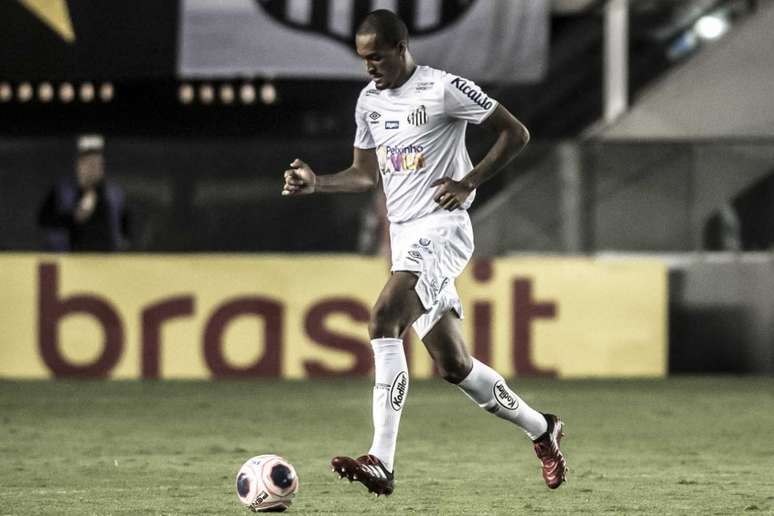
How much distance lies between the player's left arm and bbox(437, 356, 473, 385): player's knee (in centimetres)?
65

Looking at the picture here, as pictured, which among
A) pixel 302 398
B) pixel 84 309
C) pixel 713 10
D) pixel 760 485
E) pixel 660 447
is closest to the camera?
pixel 760 485

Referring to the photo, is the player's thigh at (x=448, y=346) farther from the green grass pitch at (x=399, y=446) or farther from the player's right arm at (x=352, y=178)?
the player's right arm at (x=352, y=178)

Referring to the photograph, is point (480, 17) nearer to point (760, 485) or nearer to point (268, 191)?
point (268, 191)

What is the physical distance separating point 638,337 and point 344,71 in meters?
3.74

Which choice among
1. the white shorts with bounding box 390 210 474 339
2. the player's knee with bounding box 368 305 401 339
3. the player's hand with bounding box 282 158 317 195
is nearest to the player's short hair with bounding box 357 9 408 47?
the player's hand with bounding box 282 158 317 195

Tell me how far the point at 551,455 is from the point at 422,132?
5.10 ft

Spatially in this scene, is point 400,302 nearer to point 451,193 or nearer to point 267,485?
point 451,193

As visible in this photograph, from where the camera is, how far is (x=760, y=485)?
25.1ft

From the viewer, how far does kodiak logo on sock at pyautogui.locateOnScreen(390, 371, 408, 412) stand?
6965 millimetres

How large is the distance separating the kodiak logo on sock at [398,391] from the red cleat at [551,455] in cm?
78

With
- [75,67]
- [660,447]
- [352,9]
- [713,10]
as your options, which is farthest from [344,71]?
[660,447]

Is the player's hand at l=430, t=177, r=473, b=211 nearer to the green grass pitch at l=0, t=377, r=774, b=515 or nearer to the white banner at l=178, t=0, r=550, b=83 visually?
the green grass pitch at l=0, t=377, r=774, b=515

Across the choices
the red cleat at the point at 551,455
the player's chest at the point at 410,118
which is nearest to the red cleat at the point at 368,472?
the red cleat at the point at 551,455

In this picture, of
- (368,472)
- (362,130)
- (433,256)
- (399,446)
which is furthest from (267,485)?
(399,446)
